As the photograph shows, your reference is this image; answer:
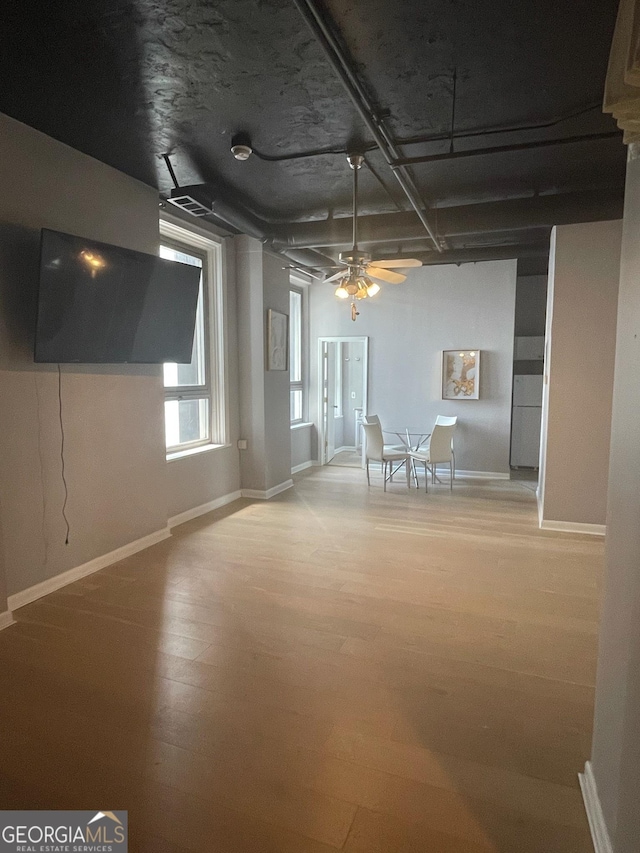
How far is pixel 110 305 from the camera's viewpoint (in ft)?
11.0

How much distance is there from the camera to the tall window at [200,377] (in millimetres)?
4922

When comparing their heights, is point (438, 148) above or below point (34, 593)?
above

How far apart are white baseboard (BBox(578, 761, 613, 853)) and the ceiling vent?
4.04m

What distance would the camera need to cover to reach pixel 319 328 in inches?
300

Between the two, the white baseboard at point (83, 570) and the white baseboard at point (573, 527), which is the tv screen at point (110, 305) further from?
the white baseboard at point (573, 527)

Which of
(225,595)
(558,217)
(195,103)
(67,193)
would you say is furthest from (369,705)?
(558,217)

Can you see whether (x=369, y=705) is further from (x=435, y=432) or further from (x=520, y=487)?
(x=520, y=487)

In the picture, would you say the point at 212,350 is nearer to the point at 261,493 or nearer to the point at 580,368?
the point at 261,493

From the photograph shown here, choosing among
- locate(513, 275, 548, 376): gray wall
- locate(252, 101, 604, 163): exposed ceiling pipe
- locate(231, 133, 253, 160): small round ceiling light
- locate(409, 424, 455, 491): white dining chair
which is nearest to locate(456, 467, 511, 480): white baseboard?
locate(409, 424, 455, 491): white dining chair

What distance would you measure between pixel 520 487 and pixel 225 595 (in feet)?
14.9

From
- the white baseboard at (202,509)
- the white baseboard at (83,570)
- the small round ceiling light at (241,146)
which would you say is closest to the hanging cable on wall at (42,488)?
the white baseboard at (83,570)

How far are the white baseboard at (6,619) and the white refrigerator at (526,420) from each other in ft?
21.4

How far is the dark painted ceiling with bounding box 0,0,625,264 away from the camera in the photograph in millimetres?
2084

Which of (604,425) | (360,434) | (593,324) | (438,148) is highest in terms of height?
(438,148)
